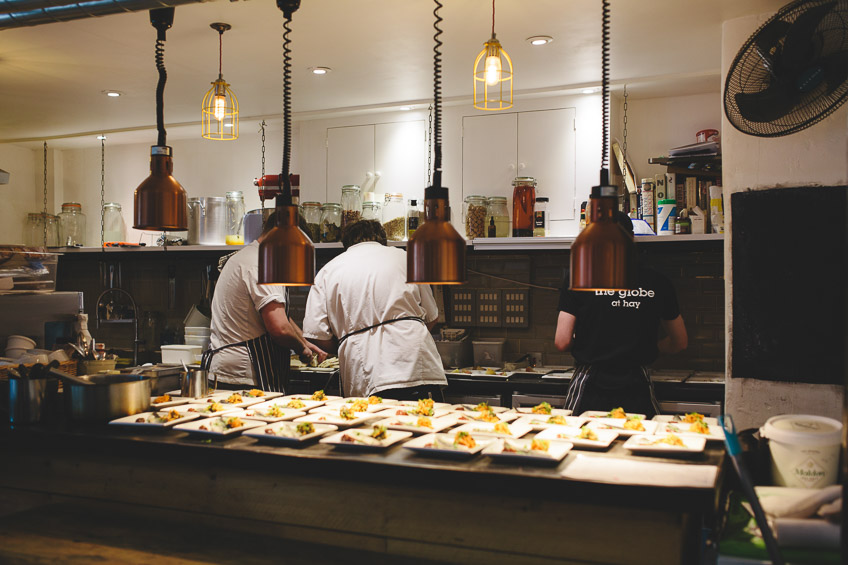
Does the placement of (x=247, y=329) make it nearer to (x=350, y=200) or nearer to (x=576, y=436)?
(x=350, y=200)

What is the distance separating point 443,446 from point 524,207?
9.60 feet

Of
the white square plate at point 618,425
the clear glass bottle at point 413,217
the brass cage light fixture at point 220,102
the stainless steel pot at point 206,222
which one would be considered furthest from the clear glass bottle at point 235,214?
the white square plate at point 618,425

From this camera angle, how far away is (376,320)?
3.88m

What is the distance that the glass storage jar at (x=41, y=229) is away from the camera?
22.7 ft

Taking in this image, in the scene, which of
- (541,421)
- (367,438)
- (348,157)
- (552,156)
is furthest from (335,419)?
(348,157)

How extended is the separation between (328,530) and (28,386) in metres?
1.40

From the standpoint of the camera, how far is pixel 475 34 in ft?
12.6

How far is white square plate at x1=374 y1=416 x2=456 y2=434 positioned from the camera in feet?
8.54

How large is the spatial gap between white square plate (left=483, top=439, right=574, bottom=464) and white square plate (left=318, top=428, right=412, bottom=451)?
0.34 metres

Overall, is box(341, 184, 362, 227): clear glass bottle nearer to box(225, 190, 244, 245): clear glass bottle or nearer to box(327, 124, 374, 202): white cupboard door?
box(327, 124, 374, 202): white cupboard door

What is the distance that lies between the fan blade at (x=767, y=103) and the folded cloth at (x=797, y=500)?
171 centimetres

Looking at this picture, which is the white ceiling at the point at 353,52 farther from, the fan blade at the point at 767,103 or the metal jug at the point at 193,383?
the metal jug at the point at 193,383

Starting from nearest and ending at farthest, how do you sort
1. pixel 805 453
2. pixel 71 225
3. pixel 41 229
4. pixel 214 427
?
1. pixel 805 453
2. pixel 214 427
3. pixel 71 225
4. pixel 41 229

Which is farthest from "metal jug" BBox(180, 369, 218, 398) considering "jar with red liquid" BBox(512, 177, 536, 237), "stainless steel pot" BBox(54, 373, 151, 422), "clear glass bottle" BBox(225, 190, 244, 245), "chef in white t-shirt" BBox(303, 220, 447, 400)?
"clear glass bottle" BBox(225, 190, 244, 245)
